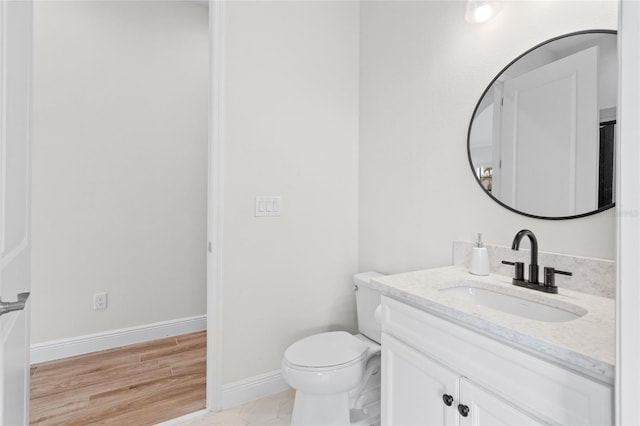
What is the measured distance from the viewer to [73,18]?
2314mm

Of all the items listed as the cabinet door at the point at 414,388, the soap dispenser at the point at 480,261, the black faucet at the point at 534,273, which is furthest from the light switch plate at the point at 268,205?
the black faucet at the point at 534,273

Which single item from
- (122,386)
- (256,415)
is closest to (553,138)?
(256,415)

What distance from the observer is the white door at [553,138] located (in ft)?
3.88

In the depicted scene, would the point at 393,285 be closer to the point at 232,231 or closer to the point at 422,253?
the point at 422,253

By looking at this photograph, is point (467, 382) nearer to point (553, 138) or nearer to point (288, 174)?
point (553, 138)

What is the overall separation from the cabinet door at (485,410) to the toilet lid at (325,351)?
0.63 m

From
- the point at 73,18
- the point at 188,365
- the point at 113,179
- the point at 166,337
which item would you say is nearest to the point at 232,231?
the point at 188,365

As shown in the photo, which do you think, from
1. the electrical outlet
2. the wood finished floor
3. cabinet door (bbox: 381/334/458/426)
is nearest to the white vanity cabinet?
cabinet door (bbox: 381/334/458/426)

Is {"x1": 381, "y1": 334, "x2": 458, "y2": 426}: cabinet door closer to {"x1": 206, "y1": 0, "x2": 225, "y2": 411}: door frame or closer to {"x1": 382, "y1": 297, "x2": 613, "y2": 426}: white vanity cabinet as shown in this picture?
{"x1": 382, "y1": 297, "x2": 613, "y2": 426}: white vanity cabinet

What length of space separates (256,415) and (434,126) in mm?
1749

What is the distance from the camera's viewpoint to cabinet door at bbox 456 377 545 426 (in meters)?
0.82

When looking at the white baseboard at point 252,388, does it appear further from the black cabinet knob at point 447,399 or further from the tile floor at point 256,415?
the black cabinet knob at point 447,399

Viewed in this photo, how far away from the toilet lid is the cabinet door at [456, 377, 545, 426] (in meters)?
0.63

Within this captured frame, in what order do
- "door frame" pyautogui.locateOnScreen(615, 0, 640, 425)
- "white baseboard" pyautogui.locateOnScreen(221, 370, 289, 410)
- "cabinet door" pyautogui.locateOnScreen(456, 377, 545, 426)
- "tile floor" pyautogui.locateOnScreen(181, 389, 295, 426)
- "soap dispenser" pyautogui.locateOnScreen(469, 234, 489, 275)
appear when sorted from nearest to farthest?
"door frame" pyautogui.locateOnScreen(615, 0, 640, 425), "cabinet door" pyautogui.locateOnScreen(456, 377, 545, 426), "soap dispenser" pyautogui.locateOnScreen(469, 234, 489, 275), "tile floor" pyautogui.locateOnScreen(181, 389, 295, 426), "white baseboard" pyautogui.locateOnScreen(221, 370, 289, 410)
